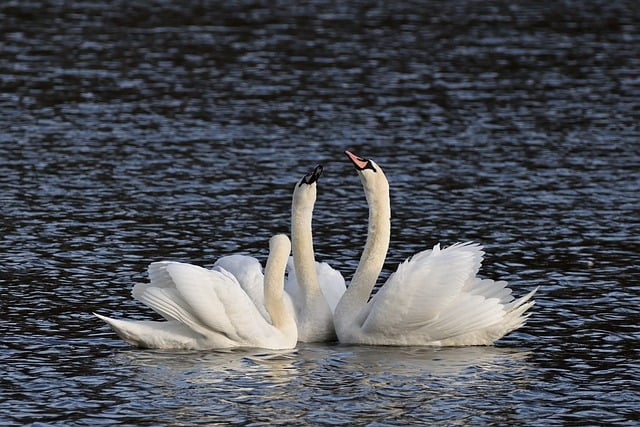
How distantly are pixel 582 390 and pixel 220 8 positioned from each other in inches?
1406

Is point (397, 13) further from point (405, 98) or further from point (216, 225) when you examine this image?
point (216, 225)

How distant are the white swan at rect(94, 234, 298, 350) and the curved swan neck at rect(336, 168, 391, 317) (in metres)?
0.81

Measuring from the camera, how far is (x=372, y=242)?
17.0 metres

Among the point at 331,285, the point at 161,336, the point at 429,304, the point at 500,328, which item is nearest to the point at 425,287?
the point at 429,304

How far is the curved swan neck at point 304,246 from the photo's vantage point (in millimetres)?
16828

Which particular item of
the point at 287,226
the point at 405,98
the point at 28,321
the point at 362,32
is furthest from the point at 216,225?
the point at 362,32

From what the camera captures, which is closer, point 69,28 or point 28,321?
point 28,321

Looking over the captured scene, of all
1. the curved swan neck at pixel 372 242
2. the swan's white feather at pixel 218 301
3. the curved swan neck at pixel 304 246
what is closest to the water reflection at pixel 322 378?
the swan's white feather at pixel 218 301

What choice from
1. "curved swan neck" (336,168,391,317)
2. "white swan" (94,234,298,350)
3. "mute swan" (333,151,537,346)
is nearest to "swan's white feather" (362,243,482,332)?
"mute swan" (333,151,537,346)

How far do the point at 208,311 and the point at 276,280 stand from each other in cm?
97

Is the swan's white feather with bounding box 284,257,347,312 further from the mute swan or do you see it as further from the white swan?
the white swan

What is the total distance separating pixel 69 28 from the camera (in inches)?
1718

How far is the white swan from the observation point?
15.6 metres

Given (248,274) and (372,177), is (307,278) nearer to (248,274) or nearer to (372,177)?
(248,274)
